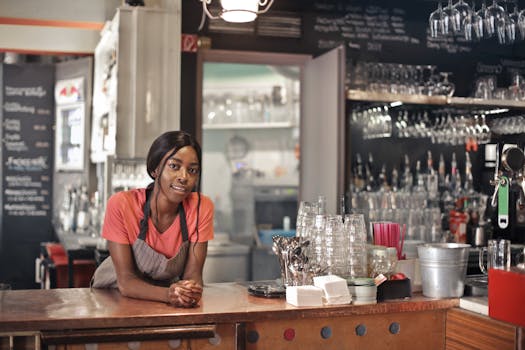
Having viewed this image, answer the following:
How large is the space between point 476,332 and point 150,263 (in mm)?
1442

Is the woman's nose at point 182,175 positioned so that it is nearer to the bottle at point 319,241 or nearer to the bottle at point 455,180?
the bottle at point 319,241

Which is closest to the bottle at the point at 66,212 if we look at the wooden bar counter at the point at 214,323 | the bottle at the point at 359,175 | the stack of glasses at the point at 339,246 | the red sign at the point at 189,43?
the red sign at the point at 189,43

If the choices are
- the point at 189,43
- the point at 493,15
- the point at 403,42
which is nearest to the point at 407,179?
the point at 403,42

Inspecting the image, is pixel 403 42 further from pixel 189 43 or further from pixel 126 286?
pixel 126 286

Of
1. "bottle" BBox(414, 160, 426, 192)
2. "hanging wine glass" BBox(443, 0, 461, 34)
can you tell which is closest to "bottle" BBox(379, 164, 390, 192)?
"bottle" BBox(414, 160, 426, 192)

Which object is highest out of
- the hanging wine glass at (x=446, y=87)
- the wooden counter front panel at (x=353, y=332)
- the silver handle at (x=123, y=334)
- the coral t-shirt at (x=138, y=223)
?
the hanging wine glass at (x=446, y=87)

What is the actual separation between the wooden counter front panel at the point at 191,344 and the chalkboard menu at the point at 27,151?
5871 mm

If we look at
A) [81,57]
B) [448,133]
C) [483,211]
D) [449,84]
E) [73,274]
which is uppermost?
[81,57]

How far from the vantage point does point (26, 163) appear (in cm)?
836

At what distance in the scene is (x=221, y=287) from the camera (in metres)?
3.52

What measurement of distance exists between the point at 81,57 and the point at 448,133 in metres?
4.24

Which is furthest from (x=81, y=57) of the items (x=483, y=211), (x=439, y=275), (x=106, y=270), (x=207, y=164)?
(x=439, y=275)

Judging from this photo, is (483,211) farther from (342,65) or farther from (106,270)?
(106,270)

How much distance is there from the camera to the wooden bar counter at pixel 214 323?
272 centimetres
